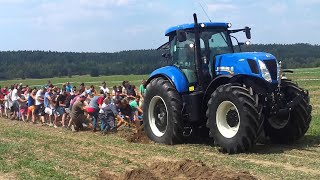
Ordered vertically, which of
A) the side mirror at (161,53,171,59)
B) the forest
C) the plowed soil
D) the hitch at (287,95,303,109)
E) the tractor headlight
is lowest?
the plowed soil

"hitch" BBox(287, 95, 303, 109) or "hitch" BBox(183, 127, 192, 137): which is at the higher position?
→ "hitch" BBox(287, 95, 303, 109)

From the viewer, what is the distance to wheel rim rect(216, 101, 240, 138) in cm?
941

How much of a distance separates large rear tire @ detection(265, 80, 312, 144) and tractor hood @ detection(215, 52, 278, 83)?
1.99ft

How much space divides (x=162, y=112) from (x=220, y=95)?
226 centimetres

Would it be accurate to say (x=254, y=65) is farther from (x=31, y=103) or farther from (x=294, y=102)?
(x=31, y=103)

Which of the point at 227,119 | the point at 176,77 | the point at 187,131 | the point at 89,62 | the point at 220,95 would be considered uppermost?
the point at 89,62

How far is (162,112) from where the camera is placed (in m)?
11.3

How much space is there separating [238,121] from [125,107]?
20.0ft

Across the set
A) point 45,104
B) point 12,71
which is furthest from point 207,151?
point 12,71

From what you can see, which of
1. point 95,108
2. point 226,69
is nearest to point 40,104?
point 95,108

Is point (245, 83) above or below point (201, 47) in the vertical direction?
below

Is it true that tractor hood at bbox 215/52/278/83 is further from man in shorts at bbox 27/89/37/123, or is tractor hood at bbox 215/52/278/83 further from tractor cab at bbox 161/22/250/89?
man in shorts at bbox 27/89/37/123

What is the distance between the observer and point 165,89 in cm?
1072

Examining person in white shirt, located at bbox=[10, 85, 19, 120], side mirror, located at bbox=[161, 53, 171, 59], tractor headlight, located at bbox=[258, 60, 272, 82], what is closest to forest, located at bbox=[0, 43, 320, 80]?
person in white shirt, located at bbox=[10, 85, 19, 120]
